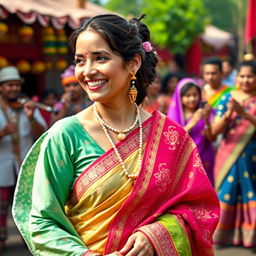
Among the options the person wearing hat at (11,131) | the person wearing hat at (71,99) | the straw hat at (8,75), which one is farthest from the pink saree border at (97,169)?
the person wearing hat at (71,99)

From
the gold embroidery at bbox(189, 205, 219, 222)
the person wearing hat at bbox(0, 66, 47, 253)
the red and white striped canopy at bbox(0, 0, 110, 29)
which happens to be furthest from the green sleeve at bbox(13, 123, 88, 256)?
the red and white striped canopy at bbox(0, 0, 110, 29)

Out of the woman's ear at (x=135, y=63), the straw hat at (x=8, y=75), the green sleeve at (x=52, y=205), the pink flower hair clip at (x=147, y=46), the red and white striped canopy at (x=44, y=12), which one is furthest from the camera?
the red and white striped canopy at (x=44, y=12)

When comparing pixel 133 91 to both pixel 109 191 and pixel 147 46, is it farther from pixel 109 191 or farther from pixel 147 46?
pixel 109 191

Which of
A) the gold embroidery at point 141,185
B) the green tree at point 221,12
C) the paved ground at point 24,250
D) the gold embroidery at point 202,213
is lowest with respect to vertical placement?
the green tree at point 221,12

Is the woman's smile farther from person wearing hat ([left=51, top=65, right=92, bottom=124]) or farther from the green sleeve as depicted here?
person wearing hat ([left=51, top=65, right=92, bottom=124])

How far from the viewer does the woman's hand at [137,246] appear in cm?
248

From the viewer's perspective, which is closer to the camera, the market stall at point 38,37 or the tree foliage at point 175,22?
the market stall at point 38,37

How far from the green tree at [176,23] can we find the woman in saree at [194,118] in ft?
43.2

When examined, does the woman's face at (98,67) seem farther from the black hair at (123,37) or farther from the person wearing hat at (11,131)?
the person wearing hat at (11,131)

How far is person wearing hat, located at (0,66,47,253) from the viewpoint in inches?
245

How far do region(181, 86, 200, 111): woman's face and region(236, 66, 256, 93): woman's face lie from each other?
1.50 feet

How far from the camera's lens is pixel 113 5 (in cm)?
6275

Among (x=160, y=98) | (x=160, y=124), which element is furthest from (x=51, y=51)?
(x=160, y=124)

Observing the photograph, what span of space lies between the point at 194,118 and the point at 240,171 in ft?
2.47
